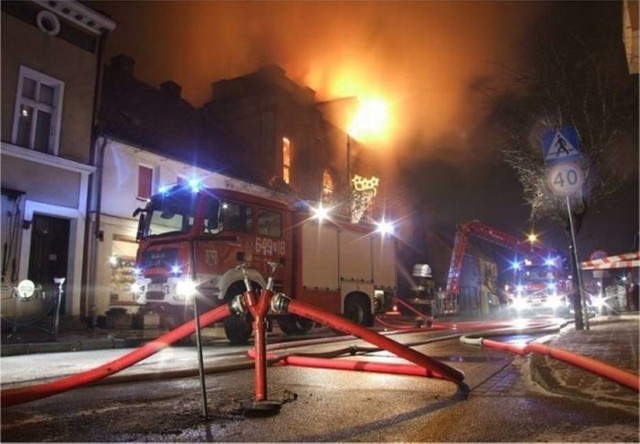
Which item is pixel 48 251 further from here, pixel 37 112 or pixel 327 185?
pixel 327 185

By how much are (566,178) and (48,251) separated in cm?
1233

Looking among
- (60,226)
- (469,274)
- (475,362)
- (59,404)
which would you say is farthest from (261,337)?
(469,274)

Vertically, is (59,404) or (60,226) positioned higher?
(60,226)

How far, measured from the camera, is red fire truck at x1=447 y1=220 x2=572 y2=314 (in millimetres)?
25469

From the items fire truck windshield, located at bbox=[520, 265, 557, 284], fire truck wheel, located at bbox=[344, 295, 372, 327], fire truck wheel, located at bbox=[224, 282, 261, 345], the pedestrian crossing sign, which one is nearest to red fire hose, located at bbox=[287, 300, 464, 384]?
the pedestrian crossing sign

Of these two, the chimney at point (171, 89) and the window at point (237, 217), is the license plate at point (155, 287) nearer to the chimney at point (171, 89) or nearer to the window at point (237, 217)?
the window at point (237, 217)

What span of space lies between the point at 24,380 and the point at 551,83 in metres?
10.6

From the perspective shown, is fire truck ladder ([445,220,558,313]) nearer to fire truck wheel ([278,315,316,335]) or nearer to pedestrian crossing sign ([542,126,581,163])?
fire truck wheel ([278,315,316,335])

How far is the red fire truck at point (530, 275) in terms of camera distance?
25469 mm

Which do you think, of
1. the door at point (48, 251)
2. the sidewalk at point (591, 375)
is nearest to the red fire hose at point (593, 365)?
the sidewalk at point (591, 375)

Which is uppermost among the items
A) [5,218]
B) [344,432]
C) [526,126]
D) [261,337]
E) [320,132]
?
[320,132]

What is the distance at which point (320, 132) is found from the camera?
30.4m

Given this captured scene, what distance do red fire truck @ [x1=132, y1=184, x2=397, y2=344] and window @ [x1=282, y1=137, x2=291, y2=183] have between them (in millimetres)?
12915

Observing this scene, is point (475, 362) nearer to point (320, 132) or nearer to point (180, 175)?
point (180, 175)
